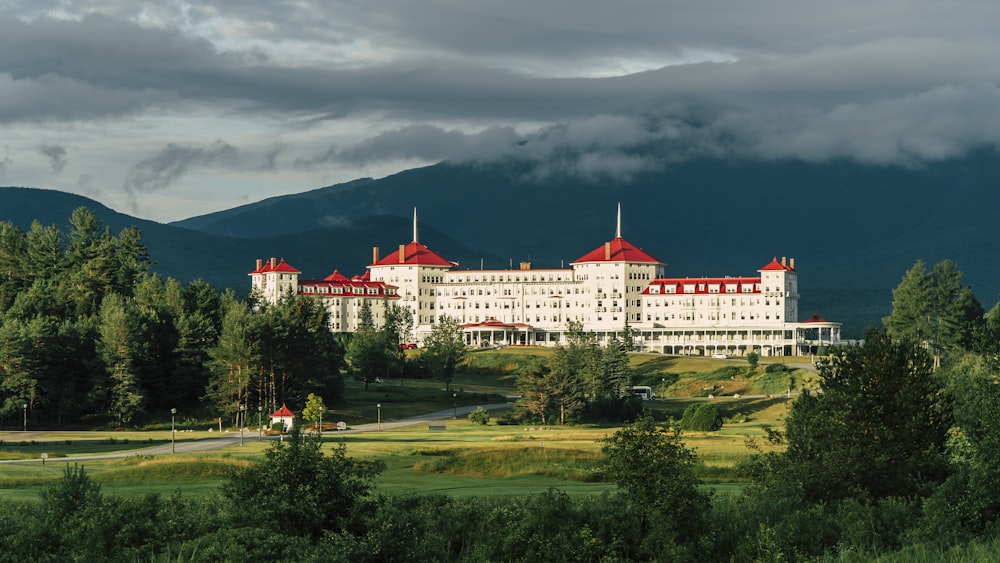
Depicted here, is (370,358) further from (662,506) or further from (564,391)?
(662,506)

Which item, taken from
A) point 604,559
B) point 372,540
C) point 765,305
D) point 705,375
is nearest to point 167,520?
point 372,540

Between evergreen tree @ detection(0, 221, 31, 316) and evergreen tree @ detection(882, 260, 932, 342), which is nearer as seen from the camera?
evergreen tree @ detection(0, 221, 31, 316)

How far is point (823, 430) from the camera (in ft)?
163

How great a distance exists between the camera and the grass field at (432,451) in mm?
59344

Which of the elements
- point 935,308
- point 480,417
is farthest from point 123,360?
point 935,308

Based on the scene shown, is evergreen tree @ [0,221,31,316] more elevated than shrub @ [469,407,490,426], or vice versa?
evergreen tree @ [0,221,31,316]

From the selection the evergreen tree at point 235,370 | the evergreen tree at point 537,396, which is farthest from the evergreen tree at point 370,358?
the evergreen tree at point 235,370

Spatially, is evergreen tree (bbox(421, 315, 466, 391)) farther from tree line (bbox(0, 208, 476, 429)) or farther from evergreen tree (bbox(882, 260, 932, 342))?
evergreen tree (bbox(882, 260, 932, 342))

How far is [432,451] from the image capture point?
258 ft

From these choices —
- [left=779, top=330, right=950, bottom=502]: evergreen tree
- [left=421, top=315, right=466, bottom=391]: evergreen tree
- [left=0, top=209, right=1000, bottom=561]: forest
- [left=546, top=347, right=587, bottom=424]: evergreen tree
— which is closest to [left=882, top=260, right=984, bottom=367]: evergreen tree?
[left=546, top=347, right=587, bottom=424]: evergreen tree

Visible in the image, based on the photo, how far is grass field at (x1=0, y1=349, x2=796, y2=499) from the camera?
59344mm

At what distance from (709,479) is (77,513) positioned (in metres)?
35.2

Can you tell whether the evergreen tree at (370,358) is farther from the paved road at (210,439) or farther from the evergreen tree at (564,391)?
the evergreen tree at (564,391)

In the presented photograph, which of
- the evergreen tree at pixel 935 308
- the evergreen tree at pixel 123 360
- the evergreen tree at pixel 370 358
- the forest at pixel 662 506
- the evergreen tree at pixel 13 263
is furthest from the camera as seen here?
the evergreen tree at pixel 935 308
